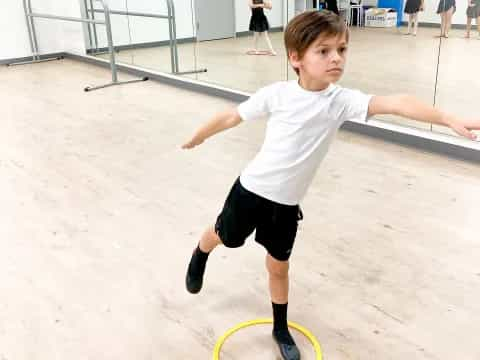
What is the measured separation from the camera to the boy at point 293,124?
1328 mm

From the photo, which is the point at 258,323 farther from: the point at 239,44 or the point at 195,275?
the point at 239,44

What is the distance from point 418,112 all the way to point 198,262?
1.00 meters

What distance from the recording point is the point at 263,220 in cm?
155

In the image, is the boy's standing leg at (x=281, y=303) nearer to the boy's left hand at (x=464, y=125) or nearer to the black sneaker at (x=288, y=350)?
the black sneaker at (x=288, y=350)

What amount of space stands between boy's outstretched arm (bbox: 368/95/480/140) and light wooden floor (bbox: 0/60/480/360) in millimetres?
851

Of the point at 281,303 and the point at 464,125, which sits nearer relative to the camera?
the point at 464,125

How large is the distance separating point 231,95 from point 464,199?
2865mm

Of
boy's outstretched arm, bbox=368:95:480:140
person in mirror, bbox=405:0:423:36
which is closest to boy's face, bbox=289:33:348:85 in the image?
boy's outstretched arm, bbox=368:95:480:140

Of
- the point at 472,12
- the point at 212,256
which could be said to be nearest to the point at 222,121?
the point at 212,256

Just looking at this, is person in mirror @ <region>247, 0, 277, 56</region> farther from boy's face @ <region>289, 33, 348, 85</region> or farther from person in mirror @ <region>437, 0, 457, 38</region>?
boy's face @ <region>289, 33, 348, 85</region>

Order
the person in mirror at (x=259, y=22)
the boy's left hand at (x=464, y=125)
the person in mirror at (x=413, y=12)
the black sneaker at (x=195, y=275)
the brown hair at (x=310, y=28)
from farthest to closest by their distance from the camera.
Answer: the person in mirror at (x=259, y=22), the person in mirror at (x=413, y=12), the black sneaker at (x=195, y=275), the brown hair at (x=310, y=28), the boy's left hand at (x=464, y=125)

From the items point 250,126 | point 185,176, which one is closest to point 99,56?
point 250,126

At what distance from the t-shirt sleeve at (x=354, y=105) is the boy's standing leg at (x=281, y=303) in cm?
52

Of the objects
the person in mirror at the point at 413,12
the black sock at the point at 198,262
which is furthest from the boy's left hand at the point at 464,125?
the person in mirror at the point at 413,12
